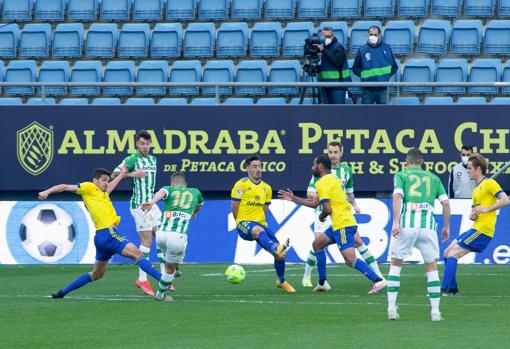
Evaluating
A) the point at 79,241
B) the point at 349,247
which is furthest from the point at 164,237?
the point at 79,241

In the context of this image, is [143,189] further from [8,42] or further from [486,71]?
[8,42]

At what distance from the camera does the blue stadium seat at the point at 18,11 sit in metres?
26.8

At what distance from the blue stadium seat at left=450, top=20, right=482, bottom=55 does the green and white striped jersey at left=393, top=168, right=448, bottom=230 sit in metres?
11.7

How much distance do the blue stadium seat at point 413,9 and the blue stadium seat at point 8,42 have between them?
8.38 metres

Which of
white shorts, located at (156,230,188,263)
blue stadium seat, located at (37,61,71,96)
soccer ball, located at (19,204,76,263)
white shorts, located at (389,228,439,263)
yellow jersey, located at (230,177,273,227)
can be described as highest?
blue stadium seat, located at (37,61,71,96)

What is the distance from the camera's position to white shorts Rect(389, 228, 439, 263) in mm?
12641

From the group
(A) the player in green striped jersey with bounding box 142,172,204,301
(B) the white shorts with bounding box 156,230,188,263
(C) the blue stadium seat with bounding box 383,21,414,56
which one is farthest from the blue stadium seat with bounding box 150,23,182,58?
(B) the white shorts with bounding box 156,230,188,263

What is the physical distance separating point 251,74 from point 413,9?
3809 mm

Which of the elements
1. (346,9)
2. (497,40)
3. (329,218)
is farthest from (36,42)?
(329,218)

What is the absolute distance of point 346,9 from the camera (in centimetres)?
2522

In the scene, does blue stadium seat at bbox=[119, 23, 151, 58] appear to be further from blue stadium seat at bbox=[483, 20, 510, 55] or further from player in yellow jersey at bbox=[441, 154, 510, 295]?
player in yellow jersey at bbox=[441, 154, 510, 295]

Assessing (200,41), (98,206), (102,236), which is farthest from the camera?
(200,41)

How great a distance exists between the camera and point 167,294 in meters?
16.1

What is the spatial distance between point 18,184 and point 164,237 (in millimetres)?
9257
